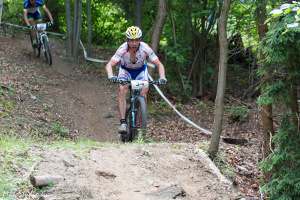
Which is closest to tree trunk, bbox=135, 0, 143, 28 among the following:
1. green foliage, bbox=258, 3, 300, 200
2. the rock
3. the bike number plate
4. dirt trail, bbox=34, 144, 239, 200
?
the bike number plate

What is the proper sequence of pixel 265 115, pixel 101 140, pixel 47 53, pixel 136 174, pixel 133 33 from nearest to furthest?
pixel 136 174 → pixel 265 115 → pixel 133 33 → pixel 101 140 → pixel 47 53

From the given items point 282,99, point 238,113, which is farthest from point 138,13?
point 282,99

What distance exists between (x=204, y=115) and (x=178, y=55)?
5.40 feet

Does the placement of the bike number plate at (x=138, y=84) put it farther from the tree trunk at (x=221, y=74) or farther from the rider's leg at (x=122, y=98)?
the tree trunk at (x=221, y=74)

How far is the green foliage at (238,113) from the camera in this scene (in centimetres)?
1271

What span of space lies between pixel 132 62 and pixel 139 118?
0.88 meters

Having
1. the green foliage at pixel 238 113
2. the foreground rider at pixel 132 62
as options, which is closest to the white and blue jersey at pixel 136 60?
the foreground rider at pixel 132 62

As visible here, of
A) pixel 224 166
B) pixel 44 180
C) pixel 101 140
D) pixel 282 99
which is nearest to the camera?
pixel 44 180

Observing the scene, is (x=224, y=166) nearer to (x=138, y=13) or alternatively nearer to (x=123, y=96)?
(x=123, y=96)

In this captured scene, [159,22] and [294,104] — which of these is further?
[159,22]

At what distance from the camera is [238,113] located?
13.0 m

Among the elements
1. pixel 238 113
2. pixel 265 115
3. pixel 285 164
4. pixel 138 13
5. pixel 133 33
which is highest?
pixel 138 13

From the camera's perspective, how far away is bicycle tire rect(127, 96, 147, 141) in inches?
348

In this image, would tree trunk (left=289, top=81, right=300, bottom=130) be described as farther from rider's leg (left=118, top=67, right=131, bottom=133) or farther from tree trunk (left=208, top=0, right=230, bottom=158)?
rider's leg (left=118, top=67, right=131, bottom=133)
